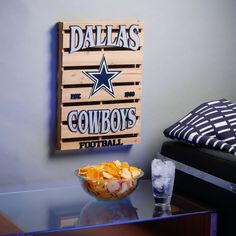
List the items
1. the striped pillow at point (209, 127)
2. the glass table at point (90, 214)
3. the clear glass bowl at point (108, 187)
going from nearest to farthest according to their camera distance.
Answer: the glass table at point (90, 214) < the clear glass bowl at point (108, 187) < the striped pillow at point (209, 127)

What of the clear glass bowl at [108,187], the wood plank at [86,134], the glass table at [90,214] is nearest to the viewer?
the glass table at [90,214]

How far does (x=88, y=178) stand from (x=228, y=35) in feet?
4.22

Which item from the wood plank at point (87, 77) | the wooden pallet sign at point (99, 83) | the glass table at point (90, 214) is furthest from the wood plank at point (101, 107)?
the glass table at point (90, 214)

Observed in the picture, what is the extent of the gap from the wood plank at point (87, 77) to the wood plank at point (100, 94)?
0.03 m

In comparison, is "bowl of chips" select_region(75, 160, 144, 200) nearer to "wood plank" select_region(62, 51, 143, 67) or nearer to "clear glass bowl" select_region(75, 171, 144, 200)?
"clear glass bowl" select_region(75, 171, 144, 200)

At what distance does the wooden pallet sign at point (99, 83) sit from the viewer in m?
2.84

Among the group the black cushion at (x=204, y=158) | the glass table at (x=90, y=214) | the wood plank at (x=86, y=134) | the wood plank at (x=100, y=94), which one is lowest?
the glass table at (x=90, y=214)

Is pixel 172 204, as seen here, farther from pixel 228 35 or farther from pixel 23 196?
pixel 228 35

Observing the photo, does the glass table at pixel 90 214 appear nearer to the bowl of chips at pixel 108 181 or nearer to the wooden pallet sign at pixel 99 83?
the bowl of chips at pixel 108 181

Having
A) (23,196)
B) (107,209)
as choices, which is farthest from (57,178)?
(107,209)

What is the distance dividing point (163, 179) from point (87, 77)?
25.2 inches

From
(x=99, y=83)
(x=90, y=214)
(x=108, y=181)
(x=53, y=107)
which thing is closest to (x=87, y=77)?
(x=99, y=83)

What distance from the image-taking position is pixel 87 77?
9.51 feet

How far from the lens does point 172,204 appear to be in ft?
8.68
